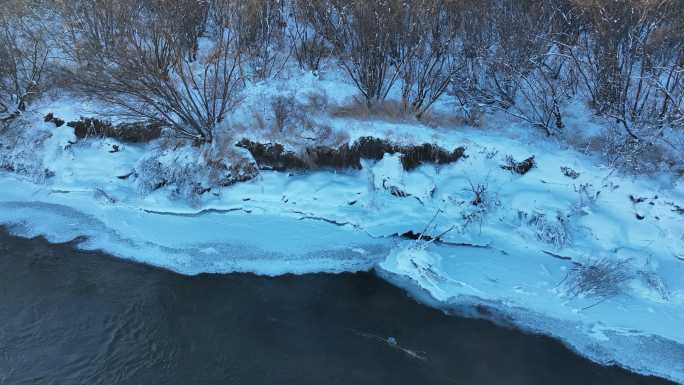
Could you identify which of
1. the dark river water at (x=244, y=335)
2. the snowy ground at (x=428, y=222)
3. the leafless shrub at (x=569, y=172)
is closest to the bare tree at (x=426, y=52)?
the snowy ground at (x=428, y=222)

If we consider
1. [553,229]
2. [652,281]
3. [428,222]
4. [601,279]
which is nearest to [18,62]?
[428,222]

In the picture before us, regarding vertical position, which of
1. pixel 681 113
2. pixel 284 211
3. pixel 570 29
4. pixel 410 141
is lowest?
pixel 284 211

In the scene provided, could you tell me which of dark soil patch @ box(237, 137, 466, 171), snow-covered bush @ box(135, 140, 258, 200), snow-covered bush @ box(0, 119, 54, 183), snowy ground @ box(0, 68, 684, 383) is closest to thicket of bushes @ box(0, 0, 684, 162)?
snow-covered bush @ box(0, 119, 54, 183)

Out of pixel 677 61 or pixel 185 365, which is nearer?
pixel 185 365

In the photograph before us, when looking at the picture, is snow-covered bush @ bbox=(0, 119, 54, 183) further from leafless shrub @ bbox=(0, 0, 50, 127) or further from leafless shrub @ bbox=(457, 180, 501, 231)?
leafless shrub @ bbox=(457, 180, 501, 231)

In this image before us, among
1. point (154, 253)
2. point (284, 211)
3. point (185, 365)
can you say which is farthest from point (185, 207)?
point (185, 365)

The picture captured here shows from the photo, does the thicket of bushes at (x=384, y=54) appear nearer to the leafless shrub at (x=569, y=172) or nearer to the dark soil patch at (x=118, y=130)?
the dark soil patch at (x=118, y=130)

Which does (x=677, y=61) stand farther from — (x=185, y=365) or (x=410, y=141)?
(x=185, y=365)
